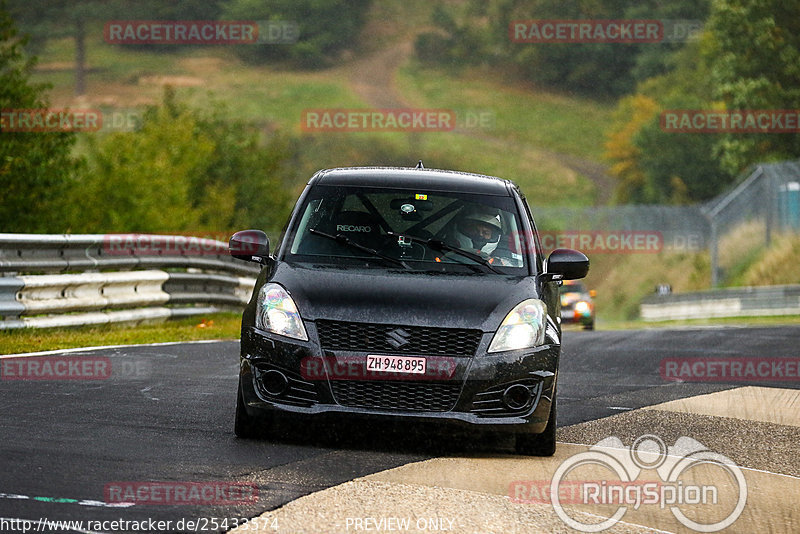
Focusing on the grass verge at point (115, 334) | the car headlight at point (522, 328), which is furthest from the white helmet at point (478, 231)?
the grass verge at point (115, 334)

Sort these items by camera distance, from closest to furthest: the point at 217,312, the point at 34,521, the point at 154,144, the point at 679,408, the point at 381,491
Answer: the point at 34,521, the point at 381,491, the point at 679,408, the point at 217,312, the point at 154,144

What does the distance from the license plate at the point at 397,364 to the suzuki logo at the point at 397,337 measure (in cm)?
7

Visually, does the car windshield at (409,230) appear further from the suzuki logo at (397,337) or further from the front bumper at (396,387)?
the front bumper at (396,387)

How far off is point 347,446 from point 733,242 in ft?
129

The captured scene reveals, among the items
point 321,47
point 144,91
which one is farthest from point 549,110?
point 144,91

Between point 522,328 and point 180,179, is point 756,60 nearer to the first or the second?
point 180,179

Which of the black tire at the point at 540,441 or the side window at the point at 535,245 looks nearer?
the black tire at the point at 540,441

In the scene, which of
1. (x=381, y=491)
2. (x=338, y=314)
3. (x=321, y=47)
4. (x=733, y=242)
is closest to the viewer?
(x=381, y=491)

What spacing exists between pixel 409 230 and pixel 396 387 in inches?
56.7

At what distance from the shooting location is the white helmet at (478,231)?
29.9ft

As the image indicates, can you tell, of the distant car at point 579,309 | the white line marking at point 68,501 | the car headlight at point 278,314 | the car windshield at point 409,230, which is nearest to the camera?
the white line marking at point 68,501

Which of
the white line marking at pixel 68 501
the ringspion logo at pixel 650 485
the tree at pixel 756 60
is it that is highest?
the tree at pixel 756 60

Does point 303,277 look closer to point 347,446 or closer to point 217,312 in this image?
point 347,446

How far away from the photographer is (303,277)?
8.48 m
